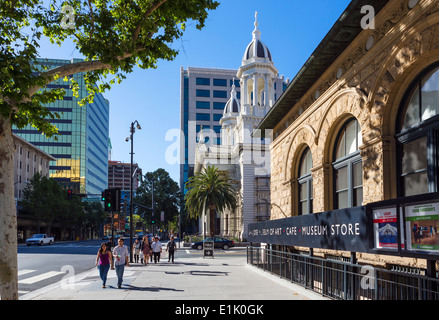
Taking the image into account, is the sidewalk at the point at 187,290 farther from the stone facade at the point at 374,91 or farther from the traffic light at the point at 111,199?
the traffic light at the point at 111,199

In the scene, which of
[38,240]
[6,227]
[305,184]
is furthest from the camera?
[38,240]

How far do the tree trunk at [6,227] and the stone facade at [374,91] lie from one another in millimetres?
8167

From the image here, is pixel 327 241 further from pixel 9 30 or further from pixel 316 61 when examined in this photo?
pixel 9 30

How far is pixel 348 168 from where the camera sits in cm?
1283

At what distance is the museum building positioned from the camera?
801 cm

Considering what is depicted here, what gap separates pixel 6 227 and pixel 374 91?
29.3ft

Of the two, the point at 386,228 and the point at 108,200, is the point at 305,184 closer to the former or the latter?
the point at 386,228

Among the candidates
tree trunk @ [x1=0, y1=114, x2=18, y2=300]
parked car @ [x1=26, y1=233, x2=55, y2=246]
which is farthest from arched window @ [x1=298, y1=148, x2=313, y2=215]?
parked car @ [x1=26, y1=233, x2=55, y2=246]

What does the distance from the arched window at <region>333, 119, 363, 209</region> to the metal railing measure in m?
2.14

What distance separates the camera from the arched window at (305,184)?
1653 centimetres

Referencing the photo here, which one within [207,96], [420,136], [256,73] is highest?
[207,96]

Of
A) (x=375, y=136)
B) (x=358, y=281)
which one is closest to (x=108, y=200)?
(x=358, y=281)

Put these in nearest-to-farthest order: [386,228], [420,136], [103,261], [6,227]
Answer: [386,228]
[6,227]
[420,136]
[103,261]
